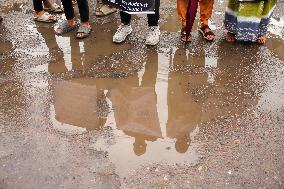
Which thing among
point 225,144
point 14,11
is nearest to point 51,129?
point 225,144

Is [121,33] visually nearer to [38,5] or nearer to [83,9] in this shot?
[83,9]

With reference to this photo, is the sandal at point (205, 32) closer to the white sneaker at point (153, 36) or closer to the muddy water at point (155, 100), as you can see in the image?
the muddy water at point (155, 100)

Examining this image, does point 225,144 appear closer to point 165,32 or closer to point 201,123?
point 201,123

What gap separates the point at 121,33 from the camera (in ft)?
17.2

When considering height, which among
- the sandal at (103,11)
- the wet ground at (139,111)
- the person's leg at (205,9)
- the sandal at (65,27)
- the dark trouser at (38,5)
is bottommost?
the wet ground at (139,111)

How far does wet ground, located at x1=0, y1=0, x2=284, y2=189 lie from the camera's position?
10.8ft

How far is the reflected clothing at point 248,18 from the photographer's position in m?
4.70

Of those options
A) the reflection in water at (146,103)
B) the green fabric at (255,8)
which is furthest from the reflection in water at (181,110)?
the green fabric at (255,8)

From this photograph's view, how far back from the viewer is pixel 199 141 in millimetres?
3611

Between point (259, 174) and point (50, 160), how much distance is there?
192cm

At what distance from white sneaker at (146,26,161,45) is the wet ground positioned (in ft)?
0.37

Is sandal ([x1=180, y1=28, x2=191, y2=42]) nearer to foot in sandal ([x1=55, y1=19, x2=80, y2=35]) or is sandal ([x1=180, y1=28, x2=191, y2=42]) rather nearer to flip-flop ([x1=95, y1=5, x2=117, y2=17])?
flip-flop ([x1=95, y1=5, x2=117, y2=17])

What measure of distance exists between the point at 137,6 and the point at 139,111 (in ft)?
5.10

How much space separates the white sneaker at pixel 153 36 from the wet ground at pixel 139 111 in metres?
0.11
